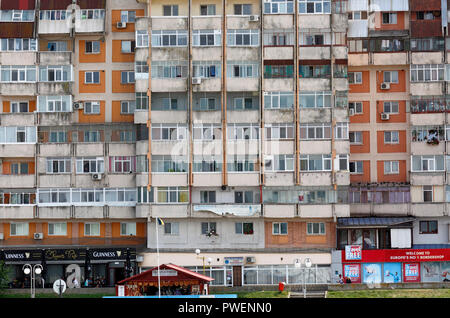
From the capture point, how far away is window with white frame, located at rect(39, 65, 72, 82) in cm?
5181

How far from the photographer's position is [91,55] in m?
52.5

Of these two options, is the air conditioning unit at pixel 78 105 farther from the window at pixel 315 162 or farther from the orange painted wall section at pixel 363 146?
the orange painted wall section at pixel 363 146

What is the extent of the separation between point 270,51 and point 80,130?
14.7 metres

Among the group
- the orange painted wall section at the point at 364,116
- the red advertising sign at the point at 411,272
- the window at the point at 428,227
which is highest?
the orange painted wall section at the point at 364,116

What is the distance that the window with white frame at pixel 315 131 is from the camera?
4900 cm

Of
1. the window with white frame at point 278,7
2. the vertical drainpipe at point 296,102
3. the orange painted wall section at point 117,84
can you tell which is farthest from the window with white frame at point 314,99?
the orange painted wall section at point 117,84

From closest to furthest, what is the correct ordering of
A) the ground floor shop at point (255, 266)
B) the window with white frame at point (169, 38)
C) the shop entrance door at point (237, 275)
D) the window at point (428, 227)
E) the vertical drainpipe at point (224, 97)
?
the ground floor shop at point (255, 266) < the shop entrance door at point (237, 275) < the vertical drainpipe at point (224, 97) < the window with white frame at point (169, 38) < the window at point (428, 227)

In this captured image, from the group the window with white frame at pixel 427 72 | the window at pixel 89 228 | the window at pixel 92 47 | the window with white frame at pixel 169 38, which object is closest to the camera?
the window with white frame at pixel 169 38

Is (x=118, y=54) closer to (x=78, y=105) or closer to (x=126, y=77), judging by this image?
(x=126, y=77)

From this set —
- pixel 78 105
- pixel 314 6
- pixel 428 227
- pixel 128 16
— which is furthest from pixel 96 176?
pixel 428 227

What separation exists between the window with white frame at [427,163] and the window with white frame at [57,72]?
25.3 meters

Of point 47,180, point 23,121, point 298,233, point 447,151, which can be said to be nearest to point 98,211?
point 47,180

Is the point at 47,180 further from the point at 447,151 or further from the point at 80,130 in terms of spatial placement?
the point at 447,151

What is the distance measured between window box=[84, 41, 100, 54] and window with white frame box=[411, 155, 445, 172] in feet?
78.6
